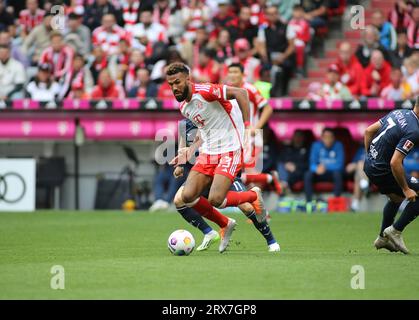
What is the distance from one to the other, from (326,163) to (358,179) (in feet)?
2.17

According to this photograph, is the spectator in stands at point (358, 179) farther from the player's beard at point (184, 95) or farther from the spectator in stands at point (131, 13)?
the player's beard at point (184, 95)

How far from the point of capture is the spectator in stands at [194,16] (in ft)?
75.2

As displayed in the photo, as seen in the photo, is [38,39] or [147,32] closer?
[147,32]

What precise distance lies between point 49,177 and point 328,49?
6.77 metres

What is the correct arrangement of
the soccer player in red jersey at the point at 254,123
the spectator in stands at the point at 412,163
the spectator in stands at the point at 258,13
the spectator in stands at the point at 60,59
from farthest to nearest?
the spectator in stands at the point at 258,13 < the spectator in stands at the point at 60,59 < the spectator in stands at the point at 412,163 < the soccer player in red jersey at the point at 254,123

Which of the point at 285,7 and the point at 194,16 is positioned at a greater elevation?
the point at 285,7

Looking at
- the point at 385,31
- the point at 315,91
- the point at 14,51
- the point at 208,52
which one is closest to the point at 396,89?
the point at 315,91

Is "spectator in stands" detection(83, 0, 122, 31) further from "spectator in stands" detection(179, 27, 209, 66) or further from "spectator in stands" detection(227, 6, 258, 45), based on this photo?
"spectator in stands" detection(227, 6, 258, 45)

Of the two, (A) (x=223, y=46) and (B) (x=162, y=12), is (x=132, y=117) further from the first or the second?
(B) (x=162, y=12)

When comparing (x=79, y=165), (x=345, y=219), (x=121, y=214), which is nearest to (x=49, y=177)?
(x=79, y=165)

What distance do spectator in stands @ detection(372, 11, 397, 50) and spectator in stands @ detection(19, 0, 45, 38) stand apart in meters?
7.70

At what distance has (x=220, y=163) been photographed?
1120 centimetres

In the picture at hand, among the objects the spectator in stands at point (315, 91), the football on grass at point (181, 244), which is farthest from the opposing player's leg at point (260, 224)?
the spectator in stands at point (315, 91)

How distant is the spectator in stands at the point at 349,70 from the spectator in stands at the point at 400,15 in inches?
57.8
